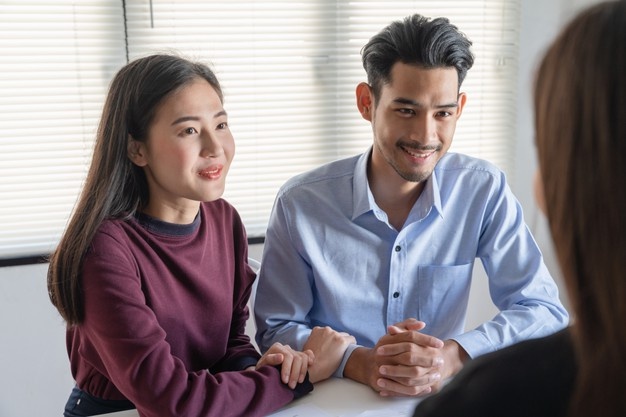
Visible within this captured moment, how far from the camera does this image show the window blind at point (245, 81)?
2525 millimetres

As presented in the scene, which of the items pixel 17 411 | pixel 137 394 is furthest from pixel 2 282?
pixel 137 394

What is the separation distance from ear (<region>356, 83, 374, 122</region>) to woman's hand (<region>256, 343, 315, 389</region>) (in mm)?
762

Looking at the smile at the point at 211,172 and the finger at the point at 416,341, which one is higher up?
the smile at the point at 211,172

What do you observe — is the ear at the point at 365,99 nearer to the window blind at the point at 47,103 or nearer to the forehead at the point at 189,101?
the forehead at the point at 189,101

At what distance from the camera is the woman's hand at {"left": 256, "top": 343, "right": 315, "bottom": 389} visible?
1.36m

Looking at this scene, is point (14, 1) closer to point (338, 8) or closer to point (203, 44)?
point (203, 44)

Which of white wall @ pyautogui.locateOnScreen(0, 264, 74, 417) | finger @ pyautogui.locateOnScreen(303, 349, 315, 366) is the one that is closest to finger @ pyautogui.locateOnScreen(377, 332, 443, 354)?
finger @ pyautogui.locateOnScreen(303, 349, 315, 366)

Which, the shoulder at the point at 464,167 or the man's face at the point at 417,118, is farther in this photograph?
the shoulder at the point at 464,167

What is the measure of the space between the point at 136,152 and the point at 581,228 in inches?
44.2

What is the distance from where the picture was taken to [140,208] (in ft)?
5.02

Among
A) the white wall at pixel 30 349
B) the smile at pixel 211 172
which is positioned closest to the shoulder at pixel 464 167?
the smile at pixel 211 172

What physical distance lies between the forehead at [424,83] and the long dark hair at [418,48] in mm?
15

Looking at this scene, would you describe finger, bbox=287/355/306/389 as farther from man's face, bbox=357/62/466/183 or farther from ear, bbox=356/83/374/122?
ear, bbox=356/83/374/122

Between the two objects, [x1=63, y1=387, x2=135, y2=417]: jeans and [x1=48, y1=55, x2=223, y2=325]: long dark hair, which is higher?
[x1=48, y1=55, x2=223, y2=325]: long dark hair
